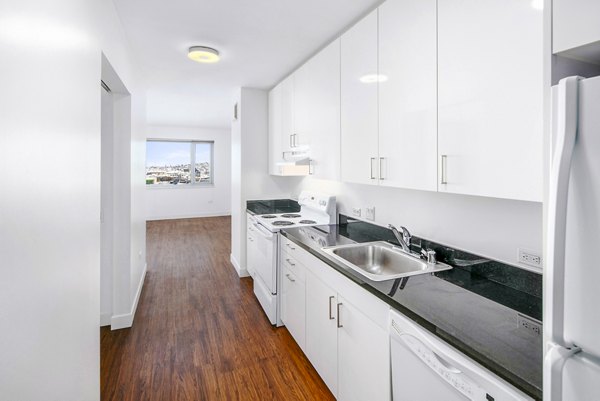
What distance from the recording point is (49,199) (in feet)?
3.74

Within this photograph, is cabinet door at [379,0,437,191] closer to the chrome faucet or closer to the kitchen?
the kitchen

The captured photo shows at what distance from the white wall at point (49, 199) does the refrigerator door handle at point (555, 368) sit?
1346mm

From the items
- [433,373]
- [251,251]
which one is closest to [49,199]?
[433,373]

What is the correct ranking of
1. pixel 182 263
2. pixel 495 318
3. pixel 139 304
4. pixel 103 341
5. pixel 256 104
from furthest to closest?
pixel 182 263 < pixel 256 104 < pixel 139 304 < pixel 103 341 < pixel 495 318

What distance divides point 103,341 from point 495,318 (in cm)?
294

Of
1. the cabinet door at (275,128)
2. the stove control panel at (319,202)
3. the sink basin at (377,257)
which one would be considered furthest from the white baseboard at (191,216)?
the sink basin at (377,257)

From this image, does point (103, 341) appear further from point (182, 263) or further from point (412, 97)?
point (412, 97)

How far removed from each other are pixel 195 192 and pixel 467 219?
8.35 meters

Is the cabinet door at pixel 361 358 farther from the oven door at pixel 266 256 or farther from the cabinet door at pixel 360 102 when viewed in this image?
the oven door at pixel 266 256

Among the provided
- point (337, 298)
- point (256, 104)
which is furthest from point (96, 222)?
point (256, 104)

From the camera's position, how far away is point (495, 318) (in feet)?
3.94

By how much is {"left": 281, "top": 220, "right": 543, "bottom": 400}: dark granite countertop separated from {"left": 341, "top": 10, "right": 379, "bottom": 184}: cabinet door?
0.63 m

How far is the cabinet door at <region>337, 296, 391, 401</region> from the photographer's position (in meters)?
1.45

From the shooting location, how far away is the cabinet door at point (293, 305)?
7.83 ft
